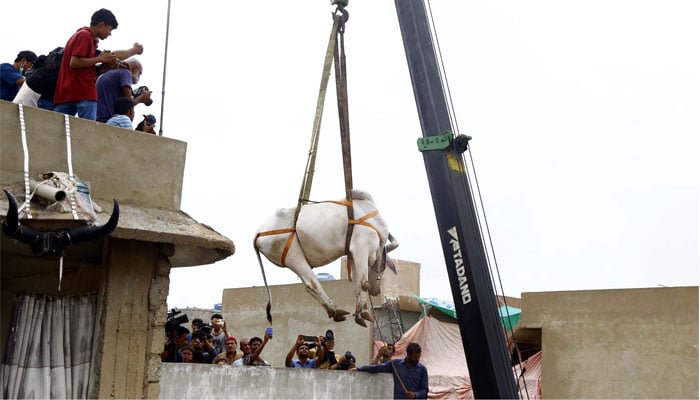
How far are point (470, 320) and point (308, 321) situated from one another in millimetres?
11483

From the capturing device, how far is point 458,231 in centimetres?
818

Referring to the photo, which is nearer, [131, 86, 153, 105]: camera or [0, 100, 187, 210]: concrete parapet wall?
[0, 100, 187, 210]: concrete parapet wall

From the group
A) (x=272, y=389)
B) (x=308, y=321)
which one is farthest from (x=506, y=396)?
(x=308, y=321)

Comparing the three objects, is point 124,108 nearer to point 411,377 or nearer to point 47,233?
point 47,233

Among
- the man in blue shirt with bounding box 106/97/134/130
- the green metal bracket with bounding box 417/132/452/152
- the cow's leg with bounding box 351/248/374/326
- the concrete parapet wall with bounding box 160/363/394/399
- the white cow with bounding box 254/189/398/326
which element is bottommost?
the concrete parapet wall with bounding box 160/363/394/399

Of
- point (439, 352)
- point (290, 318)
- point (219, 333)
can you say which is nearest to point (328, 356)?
point (219, 333)

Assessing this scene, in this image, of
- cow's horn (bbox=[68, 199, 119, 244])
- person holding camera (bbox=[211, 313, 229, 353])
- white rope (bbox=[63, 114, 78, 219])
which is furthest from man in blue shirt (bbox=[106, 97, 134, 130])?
person holding camera (bbox=[211, 313, 229, 353])

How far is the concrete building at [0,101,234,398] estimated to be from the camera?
6918 mm

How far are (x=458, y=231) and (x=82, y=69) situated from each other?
3618mm

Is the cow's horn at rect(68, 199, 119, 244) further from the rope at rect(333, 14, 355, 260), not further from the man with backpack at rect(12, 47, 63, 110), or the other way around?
the rope at rect(333, 14, 355, 260)

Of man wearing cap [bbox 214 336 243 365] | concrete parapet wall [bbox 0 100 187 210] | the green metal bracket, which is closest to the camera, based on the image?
concrete parapet wall [bbox 0 100 187 210]

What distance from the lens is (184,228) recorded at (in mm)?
7266

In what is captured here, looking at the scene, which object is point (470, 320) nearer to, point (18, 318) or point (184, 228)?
point (184, 228)

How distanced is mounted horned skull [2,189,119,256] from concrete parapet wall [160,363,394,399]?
8.83 ft
